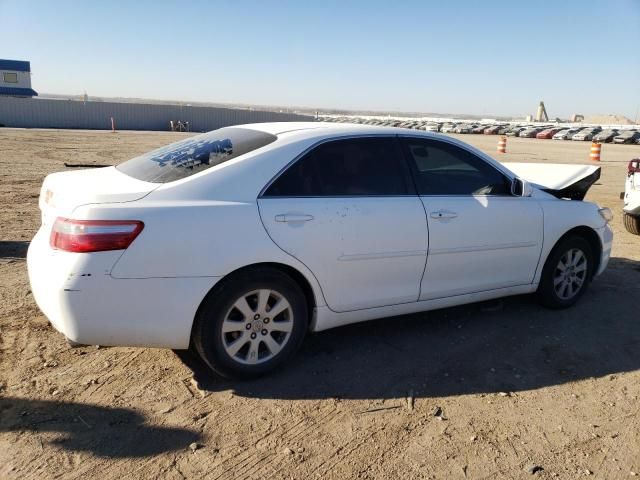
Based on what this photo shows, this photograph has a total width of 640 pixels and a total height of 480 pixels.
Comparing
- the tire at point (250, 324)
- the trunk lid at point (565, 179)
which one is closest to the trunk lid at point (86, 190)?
the tire at point (250, 324)

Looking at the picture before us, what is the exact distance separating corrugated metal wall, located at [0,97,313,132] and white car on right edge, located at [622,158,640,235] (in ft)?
140

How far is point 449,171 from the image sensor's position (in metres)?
4.34

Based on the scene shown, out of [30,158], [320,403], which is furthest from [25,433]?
[30,158]

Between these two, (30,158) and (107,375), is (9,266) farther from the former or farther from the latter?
(30,158)

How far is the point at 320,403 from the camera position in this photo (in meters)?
3.34

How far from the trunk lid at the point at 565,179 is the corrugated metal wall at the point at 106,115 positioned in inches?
1708

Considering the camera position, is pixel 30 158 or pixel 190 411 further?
pixel 30 158

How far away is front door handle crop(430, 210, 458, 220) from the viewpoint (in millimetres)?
3986

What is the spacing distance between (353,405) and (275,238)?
1115mm

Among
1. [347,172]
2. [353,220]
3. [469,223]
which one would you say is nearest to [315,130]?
[347,172]

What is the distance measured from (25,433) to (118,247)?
3.53ft

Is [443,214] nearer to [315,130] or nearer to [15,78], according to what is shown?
[315,130]

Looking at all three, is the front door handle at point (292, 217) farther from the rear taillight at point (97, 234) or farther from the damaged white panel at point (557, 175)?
the damaged white panel at point (557, 175)

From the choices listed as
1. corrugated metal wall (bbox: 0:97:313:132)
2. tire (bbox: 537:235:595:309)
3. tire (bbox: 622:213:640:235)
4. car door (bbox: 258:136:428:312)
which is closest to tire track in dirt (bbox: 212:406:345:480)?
car door (bbox: 258:136:428:312)
